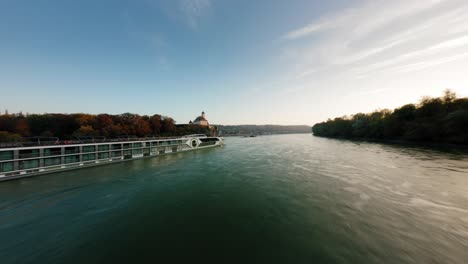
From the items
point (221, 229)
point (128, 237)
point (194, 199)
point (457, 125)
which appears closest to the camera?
point (128, 237)

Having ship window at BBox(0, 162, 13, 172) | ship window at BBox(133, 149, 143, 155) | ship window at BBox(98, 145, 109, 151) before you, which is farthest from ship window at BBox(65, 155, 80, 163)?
ship window at BBox(133, 149, 143, 155)

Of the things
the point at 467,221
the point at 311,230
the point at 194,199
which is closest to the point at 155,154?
the point at 194,199

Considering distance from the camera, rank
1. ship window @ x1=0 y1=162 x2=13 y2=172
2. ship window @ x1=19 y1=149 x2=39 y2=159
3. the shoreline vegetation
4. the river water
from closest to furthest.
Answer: the river water → ship window @ x1=0 y1=162 x2=13 y2=172 → ship window @ x1=19 y1=149 x2=39 y2=159 → the shoreline vegetation

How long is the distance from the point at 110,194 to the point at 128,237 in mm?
8671

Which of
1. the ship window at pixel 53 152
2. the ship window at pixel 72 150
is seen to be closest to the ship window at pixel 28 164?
the ship window at pixel 53 152

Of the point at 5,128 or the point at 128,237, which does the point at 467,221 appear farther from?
the point at 5,128

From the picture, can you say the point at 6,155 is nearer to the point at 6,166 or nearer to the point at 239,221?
the point at 6,166

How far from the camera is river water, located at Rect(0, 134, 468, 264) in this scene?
6.98 metres

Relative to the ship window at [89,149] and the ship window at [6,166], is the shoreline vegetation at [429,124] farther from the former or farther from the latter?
the ship window at [6,166]

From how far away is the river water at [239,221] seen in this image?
698cm

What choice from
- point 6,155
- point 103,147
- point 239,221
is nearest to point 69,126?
point 103,147

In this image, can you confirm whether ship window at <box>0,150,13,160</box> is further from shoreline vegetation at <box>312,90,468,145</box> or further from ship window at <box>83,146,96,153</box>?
shoreline vegetation at <box>312,90,468,145</box>

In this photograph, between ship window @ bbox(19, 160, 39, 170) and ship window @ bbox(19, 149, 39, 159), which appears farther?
ship window @ bbox(19, 149, 39, 159)

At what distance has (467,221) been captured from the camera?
9.39m
